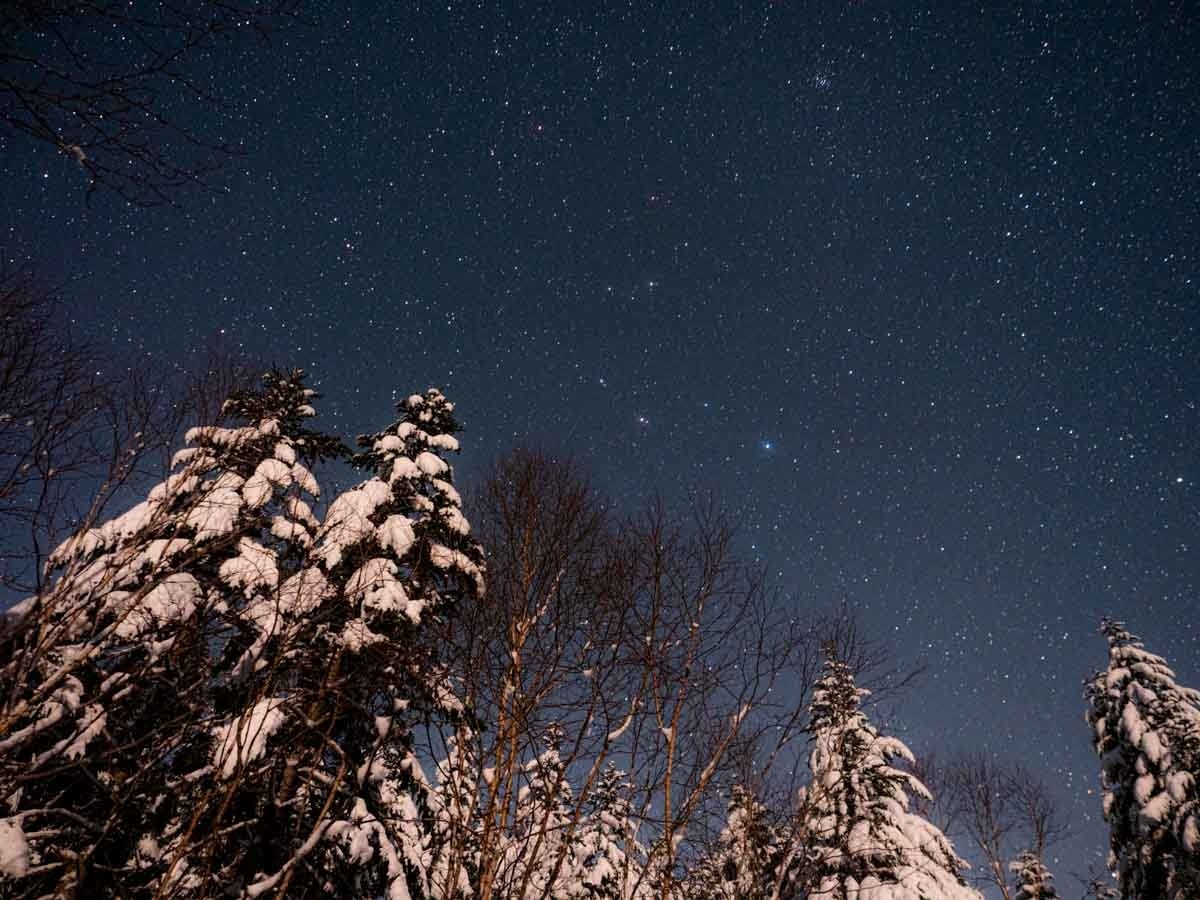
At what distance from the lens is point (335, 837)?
716 centimetres

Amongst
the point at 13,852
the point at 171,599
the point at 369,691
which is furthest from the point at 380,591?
the point at 13,852

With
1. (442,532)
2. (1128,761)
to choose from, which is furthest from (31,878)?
(1128,761)

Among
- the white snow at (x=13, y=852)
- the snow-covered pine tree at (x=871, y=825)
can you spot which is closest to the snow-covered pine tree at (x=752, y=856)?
the snow-covered pine tree at (x=871, y=825)

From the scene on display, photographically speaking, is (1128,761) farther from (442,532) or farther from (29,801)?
(29,801)

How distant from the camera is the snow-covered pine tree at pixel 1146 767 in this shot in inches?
519

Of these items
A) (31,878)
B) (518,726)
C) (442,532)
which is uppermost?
(442,532)

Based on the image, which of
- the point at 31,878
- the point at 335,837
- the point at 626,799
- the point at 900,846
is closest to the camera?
the point at 31,878

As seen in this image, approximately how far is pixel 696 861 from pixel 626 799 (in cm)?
129

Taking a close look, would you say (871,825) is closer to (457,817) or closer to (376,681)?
(457,817)

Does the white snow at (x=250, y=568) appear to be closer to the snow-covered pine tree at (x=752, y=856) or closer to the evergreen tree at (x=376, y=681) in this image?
the evergreen tree at (x=376, y=681)

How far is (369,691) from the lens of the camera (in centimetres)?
716

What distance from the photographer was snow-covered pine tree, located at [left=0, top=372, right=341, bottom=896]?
370 cm

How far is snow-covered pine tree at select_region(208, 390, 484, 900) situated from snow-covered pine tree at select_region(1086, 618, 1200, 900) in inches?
677

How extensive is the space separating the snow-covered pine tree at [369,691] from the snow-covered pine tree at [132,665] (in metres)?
0.67
